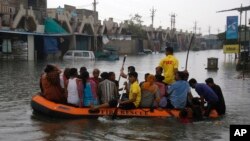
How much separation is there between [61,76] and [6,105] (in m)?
2.56

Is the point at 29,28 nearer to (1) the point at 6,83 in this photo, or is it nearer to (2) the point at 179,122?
(1) the point at 6,83

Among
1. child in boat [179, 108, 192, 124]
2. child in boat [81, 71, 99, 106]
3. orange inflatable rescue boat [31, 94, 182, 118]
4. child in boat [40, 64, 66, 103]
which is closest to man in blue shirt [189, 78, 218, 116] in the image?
child in boat [179, 108, 192, 124]

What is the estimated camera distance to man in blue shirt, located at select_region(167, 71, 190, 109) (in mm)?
10680

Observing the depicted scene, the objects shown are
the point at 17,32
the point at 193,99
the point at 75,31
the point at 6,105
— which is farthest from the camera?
the point at 75,31

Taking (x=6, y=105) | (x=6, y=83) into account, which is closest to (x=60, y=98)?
(x=6, y=105)

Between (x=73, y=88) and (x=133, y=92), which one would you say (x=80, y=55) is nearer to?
(x=73, y=88)

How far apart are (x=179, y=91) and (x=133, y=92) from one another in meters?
1.17

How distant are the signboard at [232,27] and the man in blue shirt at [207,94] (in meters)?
26.0

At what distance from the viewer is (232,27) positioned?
36.0 meters

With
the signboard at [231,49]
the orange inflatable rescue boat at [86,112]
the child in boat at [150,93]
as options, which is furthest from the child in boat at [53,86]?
the signboard at [231,49]

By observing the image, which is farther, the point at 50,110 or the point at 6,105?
the point at 6,105

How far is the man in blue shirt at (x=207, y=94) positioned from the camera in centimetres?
1077

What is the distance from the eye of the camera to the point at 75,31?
178 ft

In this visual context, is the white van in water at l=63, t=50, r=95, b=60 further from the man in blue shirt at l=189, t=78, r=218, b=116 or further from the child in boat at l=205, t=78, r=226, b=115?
the man in blue shirt at l=189, t=78, r=218, b=116
